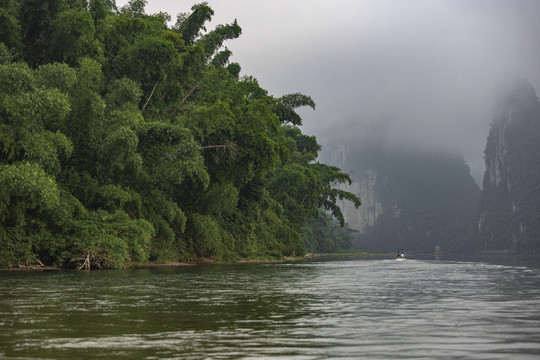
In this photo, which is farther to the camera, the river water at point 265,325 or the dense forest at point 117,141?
the dense forest at point 117,141

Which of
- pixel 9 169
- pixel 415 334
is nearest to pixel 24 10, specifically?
pixel 9 169

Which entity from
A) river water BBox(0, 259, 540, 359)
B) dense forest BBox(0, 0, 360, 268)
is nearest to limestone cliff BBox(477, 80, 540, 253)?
dense forest BBox(0, 0, 360, 268)

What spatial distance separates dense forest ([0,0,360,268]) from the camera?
73.6 feet

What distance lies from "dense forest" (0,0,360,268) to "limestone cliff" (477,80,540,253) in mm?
135009

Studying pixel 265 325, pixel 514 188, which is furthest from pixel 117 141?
pixel 514 188

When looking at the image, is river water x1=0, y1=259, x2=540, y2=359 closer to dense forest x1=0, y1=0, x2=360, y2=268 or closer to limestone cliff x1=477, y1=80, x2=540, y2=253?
dense forest x1=0, y1=0, x2=360, y2=268

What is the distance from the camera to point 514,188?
180000 mm

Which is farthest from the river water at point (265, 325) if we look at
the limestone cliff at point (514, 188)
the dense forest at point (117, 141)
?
the limestone cliff at point (514, 188)

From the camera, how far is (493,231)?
574ft

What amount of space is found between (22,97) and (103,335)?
56.0 feet

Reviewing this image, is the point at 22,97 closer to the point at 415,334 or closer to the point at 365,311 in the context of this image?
the point at 365,311

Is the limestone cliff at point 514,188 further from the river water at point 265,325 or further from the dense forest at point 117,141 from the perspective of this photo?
the river water at point 265,325

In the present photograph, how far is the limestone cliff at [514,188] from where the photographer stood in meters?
167

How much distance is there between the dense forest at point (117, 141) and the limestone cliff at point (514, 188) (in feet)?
443
